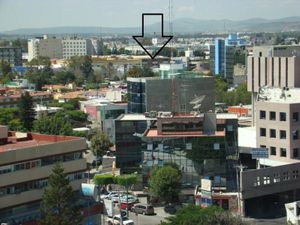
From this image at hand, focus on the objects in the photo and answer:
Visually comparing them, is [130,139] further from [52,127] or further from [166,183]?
[52,127]

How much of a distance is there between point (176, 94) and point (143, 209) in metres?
5.38

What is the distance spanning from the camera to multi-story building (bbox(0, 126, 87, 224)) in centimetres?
792

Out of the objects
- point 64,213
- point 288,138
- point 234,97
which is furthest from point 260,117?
point 234,97

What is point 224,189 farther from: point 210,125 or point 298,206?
point 298,206

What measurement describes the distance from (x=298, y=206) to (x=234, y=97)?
45.3 feet

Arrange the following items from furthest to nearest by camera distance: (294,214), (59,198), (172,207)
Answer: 1. (172,207)
2. (294,214)
3. (59,198)

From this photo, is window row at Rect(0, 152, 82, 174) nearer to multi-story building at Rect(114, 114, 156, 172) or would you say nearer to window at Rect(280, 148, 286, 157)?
multi-story building at Rect(114, 114, 156, 172)

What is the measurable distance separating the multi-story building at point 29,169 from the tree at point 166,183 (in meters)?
1.71

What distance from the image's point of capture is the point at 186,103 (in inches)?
591

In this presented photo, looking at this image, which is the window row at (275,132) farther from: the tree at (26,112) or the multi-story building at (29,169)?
the tree at (26,112)

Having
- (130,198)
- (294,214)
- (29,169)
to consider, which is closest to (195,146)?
(130,198)

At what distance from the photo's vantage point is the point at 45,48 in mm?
50375

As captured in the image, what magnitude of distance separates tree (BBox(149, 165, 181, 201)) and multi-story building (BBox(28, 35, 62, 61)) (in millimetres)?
38972

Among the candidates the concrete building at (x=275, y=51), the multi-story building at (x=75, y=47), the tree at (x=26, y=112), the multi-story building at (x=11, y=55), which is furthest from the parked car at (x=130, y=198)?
the multi-story building at (x=75, y=47)
